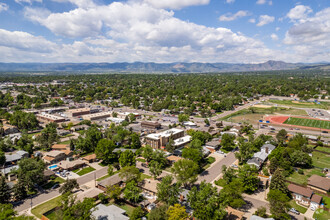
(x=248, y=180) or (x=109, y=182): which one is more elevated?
(x=248, y=180)

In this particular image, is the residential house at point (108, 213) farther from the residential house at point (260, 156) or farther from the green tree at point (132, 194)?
the residential house at point (260, 156)

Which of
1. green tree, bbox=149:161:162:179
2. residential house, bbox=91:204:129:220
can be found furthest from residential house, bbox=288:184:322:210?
residential house, bbox=91:204:129:220

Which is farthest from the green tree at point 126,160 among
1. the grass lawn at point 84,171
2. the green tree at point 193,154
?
the green tree at point 193,154

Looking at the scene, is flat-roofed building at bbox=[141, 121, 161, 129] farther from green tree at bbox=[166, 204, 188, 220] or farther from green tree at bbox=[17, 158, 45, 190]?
green tree at bbox=[166, 204, 188, 220]

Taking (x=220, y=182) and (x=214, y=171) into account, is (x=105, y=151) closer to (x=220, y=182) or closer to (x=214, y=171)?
(x=214, y=171)

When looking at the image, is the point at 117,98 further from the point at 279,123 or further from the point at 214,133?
the point at 279,123

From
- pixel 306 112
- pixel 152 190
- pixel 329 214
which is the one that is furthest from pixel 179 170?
pixel 306 112

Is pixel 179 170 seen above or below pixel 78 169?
above

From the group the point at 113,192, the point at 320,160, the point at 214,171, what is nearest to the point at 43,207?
the point at 113,192
